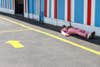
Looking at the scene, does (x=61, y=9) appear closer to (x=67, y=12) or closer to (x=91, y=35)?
(x=67, y=12)

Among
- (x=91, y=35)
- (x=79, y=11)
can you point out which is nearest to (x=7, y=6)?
(x=79, y=11)

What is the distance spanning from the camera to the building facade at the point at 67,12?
15344 millimetres

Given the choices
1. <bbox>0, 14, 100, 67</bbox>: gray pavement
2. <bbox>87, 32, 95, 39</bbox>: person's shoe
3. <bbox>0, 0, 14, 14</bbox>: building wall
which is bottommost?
<bbox>0, 14, 100, 67</bbox>: gray pavement

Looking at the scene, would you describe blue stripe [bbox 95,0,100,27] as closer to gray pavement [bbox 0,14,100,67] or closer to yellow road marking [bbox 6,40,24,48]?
gray pavement [bbox 0,14,100,67]

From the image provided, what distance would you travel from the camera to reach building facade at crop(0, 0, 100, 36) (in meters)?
15.3

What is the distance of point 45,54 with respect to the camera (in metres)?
10.8

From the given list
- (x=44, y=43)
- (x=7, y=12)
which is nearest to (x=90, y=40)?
(x=44, y=43)

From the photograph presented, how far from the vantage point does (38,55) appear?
10.6 m

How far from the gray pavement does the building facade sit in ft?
6.54

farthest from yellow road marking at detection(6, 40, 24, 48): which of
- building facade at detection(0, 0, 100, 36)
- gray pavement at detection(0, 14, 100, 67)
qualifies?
building facade at detection(0, 0, 100, 36)

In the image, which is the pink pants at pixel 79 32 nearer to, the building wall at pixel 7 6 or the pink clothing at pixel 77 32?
the pink clothing at pixel 77 32

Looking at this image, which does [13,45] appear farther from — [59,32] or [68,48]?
[59,32]

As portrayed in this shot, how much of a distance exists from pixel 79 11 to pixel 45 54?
6.42 metres

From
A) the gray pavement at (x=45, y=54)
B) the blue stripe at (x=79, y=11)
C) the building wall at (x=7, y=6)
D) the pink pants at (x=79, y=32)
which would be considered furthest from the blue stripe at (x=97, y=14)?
the building wall at (x=7, y=6)
